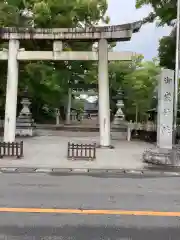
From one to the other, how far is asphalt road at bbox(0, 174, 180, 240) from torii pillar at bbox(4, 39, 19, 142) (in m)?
7.19

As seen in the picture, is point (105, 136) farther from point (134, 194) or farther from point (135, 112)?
point (135, 112)

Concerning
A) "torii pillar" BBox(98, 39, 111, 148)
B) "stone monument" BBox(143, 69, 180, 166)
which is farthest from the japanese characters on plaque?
"torii pillar" BBox(98, 39, 111, 148)

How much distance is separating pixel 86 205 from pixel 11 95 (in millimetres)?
11440

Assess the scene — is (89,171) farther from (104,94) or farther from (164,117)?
(104,94)

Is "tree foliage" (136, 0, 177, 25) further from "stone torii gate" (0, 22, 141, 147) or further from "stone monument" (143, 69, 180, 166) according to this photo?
"stone monument" (143, 69, 180, 166)

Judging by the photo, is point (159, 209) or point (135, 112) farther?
point (135, 112)

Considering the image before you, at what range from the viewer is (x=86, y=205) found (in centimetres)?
627

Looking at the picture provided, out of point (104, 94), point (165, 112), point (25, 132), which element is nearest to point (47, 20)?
point (25, 132)

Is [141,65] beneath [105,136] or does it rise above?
above

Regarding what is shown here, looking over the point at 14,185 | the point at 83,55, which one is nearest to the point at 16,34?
the point at 83,55

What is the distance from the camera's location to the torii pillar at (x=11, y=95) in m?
16.6

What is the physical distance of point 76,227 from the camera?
16.3 feet

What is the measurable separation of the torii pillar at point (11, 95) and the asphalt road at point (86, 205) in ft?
23.6

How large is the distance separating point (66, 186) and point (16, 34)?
10912 millimetres
